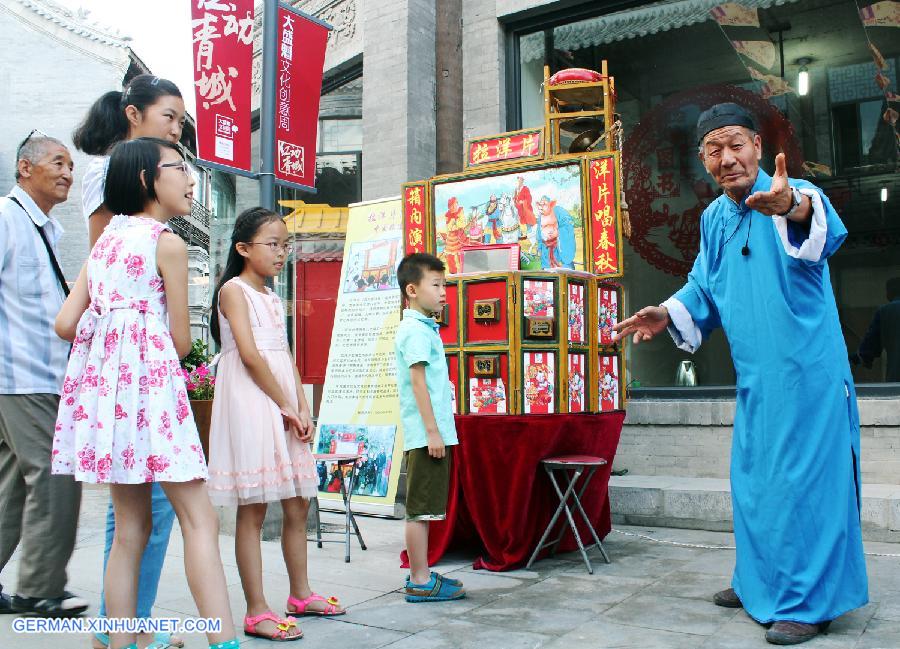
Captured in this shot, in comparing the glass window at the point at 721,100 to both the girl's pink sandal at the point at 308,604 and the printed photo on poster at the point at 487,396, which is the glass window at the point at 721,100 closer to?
the printed photo on poster at the point at 487,396

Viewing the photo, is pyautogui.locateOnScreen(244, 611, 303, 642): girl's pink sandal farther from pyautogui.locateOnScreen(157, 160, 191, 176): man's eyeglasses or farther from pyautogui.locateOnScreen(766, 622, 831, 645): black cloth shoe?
pyautogui.locateOnScreen(766, 622, 831, 645): black cloth shoe

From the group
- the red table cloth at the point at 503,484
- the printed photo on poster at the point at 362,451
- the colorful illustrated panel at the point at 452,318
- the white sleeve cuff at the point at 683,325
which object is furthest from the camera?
the printed photo on poster at the point at 362,451

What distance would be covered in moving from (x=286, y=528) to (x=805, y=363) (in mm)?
2259

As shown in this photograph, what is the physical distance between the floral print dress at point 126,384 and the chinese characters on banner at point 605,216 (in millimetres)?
3503

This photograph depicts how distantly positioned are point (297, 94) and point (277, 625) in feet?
12.7

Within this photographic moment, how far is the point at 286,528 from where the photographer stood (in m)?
3.48

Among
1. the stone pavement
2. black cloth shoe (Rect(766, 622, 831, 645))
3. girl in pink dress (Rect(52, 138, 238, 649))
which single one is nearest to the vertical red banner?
the stone pavement

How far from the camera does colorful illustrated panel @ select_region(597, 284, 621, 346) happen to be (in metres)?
5.28

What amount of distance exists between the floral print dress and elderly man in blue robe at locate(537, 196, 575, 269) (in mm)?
3548

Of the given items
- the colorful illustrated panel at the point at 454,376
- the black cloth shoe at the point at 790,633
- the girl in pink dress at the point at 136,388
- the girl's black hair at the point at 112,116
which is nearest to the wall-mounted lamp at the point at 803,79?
the colorful illustrated panel at the point at 454,376

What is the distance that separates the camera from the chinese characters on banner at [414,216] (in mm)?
6418

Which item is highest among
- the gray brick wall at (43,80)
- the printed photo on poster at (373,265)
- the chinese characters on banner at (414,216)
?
the gray brick wall at (43,80)

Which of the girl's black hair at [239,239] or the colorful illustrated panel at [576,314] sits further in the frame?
the colorful illustrated panel at [576,314]

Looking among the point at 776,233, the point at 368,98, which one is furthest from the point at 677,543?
the point at 368,98
